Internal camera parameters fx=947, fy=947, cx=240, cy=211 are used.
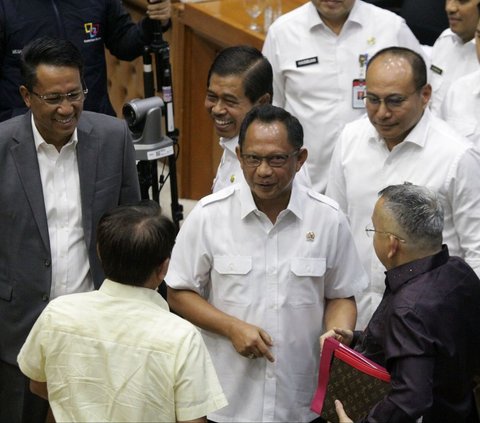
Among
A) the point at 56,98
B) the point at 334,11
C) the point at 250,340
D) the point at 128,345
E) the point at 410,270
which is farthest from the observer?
the point at 334,11

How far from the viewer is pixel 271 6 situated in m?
5.56

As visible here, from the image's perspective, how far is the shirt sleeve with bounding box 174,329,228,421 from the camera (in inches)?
88.9

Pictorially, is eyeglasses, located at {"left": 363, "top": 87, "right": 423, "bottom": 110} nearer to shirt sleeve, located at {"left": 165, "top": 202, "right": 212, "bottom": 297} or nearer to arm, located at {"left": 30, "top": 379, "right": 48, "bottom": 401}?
shirt sleeve, located at {"left": 165, "top": 202, "right": 212, "bottom": 297}

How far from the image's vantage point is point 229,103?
3.37 m

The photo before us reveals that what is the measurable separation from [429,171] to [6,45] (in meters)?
1.93

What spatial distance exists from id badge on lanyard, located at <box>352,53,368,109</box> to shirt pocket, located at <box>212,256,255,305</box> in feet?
5.50

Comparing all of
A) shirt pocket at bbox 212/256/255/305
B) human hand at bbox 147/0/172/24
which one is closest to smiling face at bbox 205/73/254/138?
shirt pocket at bbox 212/256/255/305

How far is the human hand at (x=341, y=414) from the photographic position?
2.59 meters

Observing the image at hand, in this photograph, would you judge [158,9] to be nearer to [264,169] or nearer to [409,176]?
[409,176]

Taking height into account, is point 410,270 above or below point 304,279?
above

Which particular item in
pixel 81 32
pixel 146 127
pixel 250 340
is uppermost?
pixel 81 32

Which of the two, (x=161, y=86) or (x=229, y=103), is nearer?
(x=229, y=103)

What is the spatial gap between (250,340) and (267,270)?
217mm

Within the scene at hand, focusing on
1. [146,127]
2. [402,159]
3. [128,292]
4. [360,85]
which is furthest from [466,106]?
[128,292]
